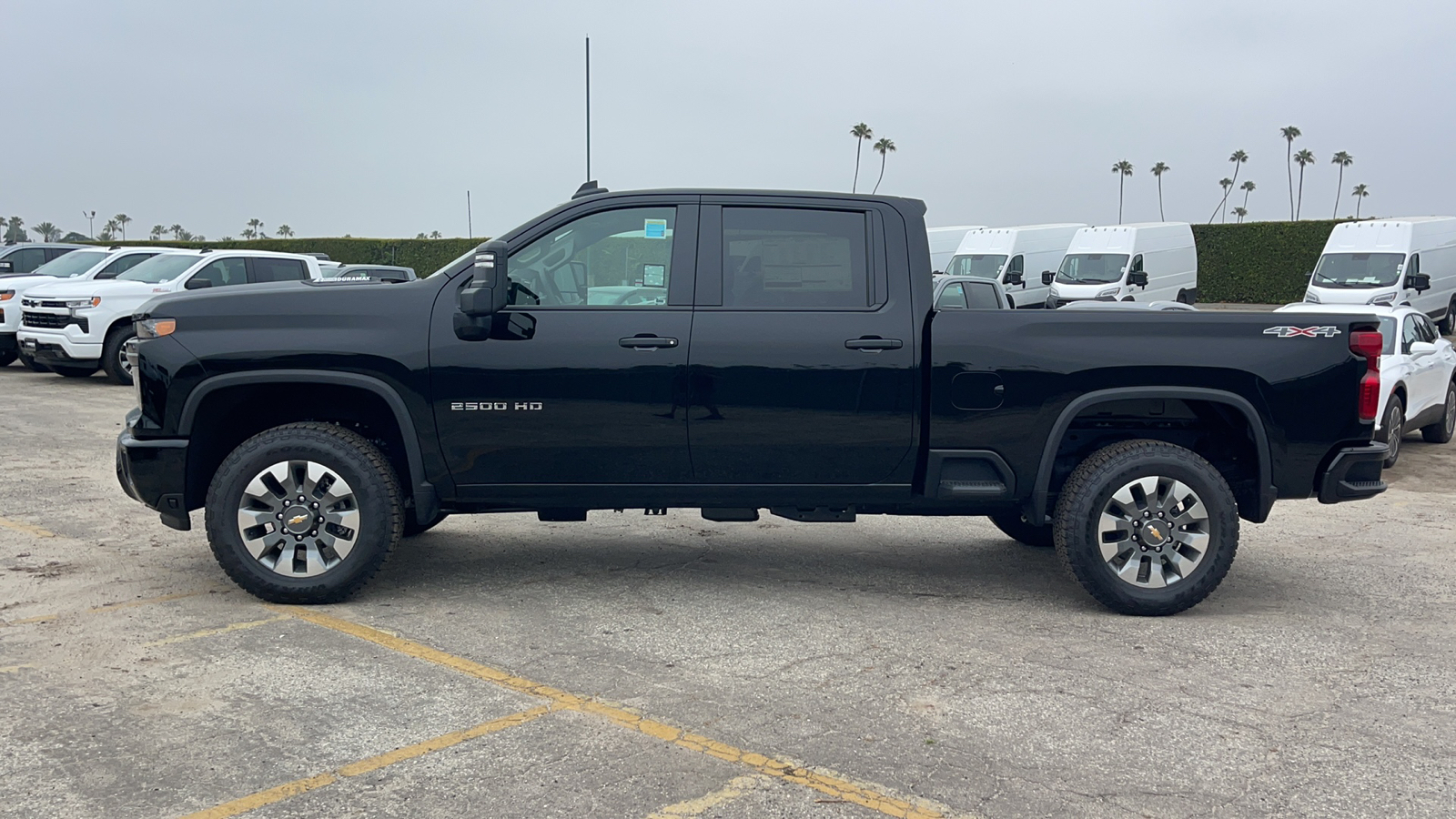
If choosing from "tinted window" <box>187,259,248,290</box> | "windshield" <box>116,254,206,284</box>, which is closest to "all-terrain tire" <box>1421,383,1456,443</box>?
"tinted window" <box>187,259,248,290</box>

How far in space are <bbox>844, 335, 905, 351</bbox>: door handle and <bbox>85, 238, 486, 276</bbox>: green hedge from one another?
3698 cm

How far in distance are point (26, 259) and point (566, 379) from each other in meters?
20.0

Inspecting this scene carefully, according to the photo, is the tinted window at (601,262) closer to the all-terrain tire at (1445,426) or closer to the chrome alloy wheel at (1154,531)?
the chrome alloy wheel at (1154,531)

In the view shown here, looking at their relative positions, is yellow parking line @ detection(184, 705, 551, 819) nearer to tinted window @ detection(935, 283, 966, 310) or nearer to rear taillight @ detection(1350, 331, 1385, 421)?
rear taillight @ detection(1350, 331, 1385, 421)

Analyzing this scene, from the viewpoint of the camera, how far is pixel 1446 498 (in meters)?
9.32

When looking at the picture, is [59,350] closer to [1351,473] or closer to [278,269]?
[278,269]

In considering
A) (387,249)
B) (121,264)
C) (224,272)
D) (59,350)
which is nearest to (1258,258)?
(224,272)

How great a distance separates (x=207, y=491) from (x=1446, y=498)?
9.02 metres

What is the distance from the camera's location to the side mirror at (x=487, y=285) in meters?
5.35

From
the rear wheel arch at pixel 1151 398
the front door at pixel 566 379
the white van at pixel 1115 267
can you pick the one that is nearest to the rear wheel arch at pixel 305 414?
the front door at pixel 566 379

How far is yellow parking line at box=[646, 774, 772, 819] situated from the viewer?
3473 mm

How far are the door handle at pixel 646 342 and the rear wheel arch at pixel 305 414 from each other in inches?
42.8

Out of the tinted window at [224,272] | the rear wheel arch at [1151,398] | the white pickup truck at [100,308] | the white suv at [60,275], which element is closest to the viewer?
the rear wheel arch at [1151,398]

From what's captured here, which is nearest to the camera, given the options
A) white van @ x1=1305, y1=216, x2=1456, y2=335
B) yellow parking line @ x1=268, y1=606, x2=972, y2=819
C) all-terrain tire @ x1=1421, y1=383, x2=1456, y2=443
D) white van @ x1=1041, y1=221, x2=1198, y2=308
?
yellow parking line @ x1=268, y1=606, x2=972, y2=819
